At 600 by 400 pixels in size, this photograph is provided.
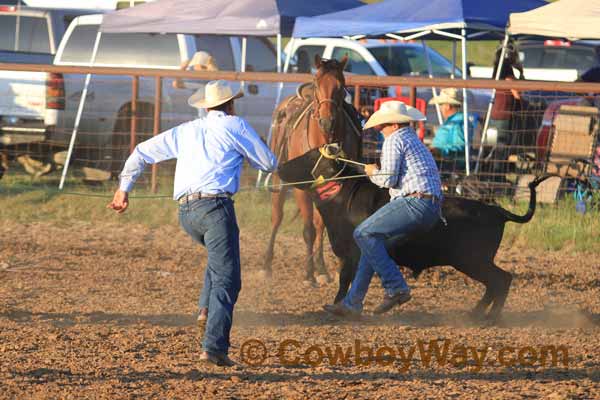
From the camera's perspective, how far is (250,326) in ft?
26.8

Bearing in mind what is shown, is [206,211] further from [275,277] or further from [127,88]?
[127,88]

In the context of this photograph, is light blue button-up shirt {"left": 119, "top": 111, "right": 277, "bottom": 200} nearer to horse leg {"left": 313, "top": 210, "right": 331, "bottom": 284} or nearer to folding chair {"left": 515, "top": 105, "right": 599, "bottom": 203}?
horse leg {"left": 313, "top": 210, "right": 331, "bottom": 284}

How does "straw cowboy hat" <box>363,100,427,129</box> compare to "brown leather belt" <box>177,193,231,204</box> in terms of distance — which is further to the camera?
"straw cowboy hat" <box>363,100,427,129</box>

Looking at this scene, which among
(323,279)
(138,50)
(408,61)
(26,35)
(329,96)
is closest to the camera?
(329,96)

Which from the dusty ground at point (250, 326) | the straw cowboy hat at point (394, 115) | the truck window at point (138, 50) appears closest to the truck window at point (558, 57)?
the truck window at point (138, 50)

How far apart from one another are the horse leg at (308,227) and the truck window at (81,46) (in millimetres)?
7216

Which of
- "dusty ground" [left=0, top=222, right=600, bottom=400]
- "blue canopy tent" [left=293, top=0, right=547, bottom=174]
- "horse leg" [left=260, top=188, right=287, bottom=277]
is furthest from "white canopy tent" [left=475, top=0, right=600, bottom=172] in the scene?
"horse leg" [left=260, top=188, right=287, bottom=277]

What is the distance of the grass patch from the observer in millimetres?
12242

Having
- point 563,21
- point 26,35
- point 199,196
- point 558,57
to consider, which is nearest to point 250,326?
point 199,196

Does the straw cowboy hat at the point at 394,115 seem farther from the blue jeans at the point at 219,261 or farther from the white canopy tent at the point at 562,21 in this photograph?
the white canopy tent at the point at 562,21

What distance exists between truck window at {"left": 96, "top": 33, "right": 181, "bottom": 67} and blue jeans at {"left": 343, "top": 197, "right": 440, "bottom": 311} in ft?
30.0

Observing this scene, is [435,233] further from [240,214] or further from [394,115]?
[240,214]

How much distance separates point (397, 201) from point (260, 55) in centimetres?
1010

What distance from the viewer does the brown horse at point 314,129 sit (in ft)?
31.1
